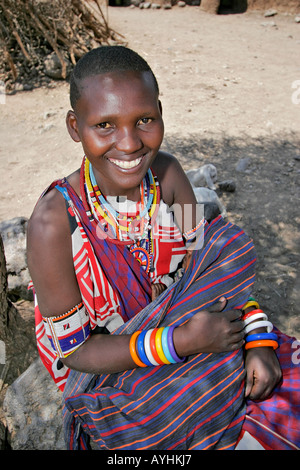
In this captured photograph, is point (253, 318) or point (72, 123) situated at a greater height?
point (72, 123)

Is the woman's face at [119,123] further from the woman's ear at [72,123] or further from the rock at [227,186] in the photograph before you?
the rock at [227,186]

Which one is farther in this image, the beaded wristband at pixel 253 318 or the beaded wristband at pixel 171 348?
the beaded wristband at pixel 253 318

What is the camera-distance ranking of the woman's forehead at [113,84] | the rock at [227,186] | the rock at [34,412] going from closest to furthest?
the woman's forehead at [113,84] → the rock at [34,412] → the rock at [227,186]

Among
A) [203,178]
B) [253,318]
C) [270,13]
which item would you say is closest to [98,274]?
[253,318]

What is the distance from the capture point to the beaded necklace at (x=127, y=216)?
1.51 m

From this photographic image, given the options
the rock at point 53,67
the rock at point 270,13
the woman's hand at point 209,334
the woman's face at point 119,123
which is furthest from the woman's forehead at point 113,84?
the rock at point 270,13

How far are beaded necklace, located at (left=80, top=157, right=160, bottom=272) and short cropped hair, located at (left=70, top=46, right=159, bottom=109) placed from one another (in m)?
0.34

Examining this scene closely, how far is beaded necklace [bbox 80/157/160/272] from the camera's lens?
151 centimetres

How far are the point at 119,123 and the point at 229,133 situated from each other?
3.78 metres

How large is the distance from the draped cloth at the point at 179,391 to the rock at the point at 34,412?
22 cm

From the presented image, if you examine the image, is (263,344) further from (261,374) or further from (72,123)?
(72,123)

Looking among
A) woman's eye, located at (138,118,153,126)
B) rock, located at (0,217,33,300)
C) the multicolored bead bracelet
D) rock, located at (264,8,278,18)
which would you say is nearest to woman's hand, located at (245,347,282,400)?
the multicolored bead bracelet

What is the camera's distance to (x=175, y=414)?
132 centimetres

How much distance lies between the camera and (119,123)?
128 cm
